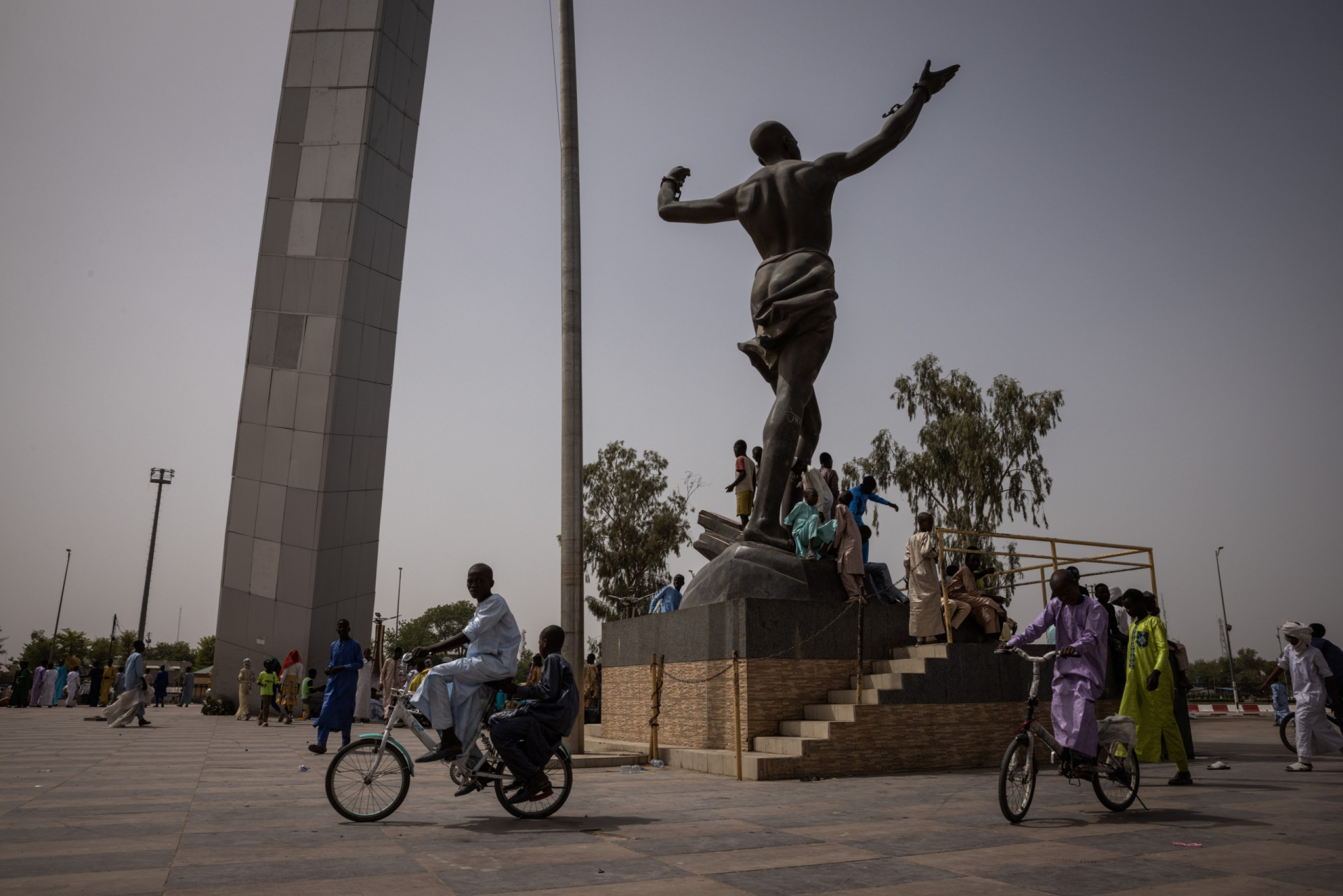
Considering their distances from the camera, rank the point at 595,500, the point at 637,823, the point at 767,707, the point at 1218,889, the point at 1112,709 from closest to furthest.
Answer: the point at 1218,889
the point at 637,823
the point at 767,707
the point at 1112,709
the point at 595,500

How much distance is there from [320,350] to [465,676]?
68.9 ft

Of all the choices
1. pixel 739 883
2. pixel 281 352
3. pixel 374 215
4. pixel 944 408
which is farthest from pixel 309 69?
pixel 739 883

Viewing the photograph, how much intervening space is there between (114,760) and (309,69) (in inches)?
884

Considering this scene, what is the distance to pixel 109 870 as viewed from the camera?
4.05 metres

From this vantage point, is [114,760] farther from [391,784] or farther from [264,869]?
[264,869]

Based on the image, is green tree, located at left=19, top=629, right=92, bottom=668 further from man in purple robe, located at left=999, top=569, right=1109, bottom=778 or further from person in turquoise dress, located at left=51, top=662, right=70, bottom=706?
man in purple robe, located at left=999, top=569, right=1109, bottom=778

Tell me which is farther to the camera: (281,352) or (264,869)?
(281,352)

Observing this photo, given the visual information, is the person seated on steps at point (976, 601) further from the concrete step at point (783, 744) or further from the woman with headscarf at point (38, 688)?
the woman with headscarf at point (38, 688)

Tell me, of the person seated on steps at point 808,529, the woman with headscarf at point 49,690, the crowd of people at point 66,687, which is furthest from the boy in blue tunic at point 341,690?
the woman with headscarf at point 49,690

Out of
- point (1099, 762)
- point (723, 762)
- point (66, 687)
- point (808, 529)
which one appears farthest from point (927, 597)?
point (66, 687)

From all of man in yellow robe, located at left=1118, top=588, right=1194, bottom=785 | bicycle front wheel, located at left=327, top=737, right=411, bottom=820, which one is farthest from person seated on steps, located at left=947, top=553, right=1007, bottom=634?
bicycle front wheel, located at left=327, top=737, right=411, bottom=820

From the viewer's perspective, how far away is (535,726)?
5.87m

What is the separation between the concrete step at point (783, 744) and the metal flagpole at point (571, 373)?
6.32ft

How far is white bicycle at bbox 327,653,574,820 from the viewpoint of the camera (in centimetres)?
569
